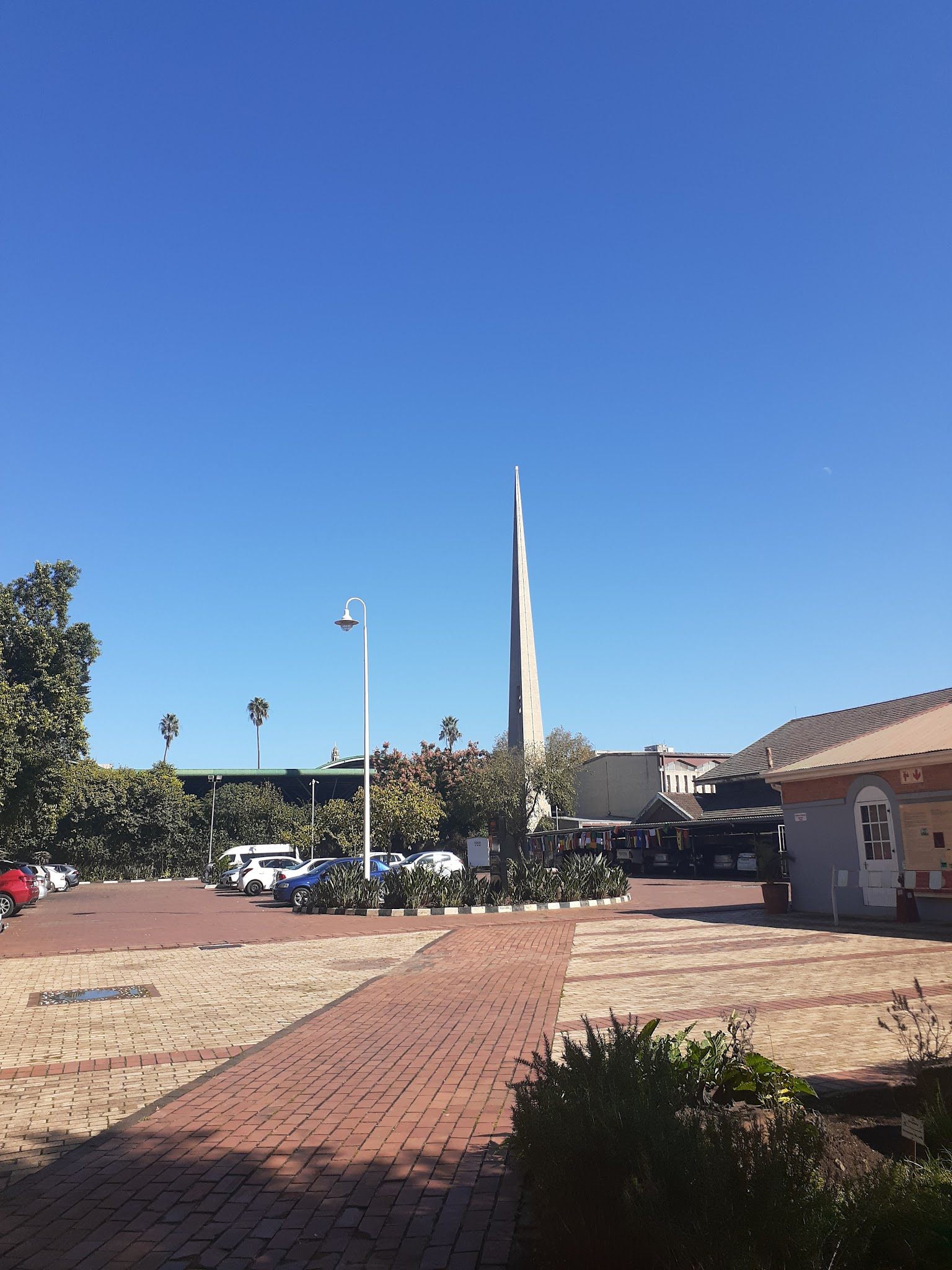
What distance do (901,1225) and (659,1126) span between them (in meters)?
0.90

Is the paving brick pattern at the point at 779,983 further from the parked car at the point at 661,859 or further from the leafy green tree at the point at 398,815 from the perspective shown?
the leafy green tree at the point at 398,815

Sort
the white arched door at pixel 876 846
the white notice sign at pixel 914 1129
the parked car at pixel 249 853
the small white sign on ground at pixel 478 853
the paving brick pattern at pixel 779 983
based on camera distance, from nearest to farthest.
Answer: the white notice sign at pixel 914 1129
the paving brick pattern at pixel 779 983
the white arched door at pixel 876 846
the small white sign on ground at pixel 478 853
the parked car at pixel 249 853

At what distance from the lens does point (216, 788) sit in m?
71.3

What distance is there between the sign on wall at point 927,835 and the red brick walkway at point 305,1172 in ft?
33.4

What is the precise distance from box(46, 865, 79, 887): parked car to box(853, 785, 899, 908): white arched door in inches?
1512

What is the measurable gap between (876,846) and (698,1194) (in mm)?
16056

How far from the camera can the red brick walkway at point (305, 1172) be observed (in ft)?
13.8

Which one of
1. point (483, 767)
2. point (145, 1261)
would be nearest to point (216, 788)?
point (483, 767)

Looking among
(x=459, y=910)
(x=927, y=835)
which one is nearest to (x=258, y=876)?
(x=459, y=910)

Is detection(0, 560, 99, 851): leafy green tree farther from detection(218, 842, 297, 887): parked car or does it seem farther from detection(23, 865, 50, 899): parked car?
detection(218, 842, 297, 887): parked car

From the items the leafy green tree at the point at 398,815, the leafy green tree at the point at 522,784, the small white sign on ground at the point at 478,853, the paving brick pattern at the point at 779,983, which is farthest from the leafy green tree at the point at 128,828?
the paving brick pattern at the point at 779,983

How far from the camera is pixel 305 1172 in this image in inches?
202

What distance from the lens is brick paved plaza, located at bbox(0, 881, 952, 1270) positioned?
445 centimetres

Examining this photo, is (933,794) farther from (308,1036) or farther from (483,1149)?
(483,1149)
